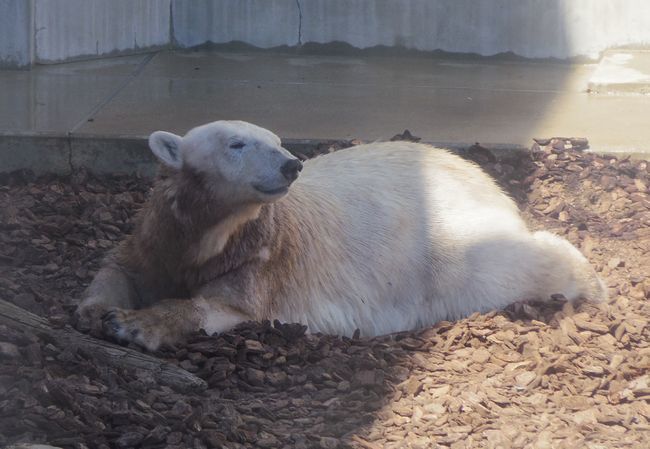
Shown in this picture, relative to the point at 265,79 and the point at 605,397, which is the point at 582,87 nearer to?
the point at 265,79

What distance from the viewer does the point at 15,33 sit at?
30.1ft

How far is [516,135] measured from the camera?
285 inches

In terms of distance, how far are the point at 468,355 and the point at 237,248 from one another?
1098mm

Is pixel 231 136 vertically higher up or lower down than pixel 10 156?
higher up

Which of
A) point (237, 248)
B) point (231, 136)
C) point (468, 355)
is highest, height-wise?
point (231, 136)

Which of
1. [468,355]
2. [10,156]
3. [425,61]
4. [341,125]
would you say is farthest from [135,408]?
[425,61]

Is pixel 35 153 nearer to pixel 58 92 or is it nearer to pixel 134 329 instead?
pixel 58 92

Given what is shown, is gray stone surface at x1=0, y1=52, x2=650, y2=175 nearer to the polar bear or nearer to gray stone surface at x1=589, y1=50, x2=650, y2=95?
gray stone surface at x1=589, y1=50, x2=650, y2=95

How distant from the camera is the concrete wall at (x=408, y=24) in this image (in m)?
10.8

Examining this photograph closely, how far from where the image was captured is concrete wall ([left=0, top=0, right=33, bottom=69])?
9133 millimetres

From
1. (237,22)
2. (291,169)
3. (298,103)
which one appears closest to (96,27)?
(237,22)

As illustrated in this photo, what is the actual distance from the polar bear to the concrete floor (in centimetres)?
172

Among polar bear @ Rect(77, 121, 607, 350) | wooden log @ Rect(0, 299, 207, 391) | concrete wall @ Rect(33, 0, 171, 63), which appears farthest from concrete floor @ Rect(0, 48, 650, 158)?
wooden log @ Rect(0, 299, 207, 391)

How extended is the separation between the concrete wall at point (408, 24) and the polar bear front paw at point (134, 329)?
271 inches
